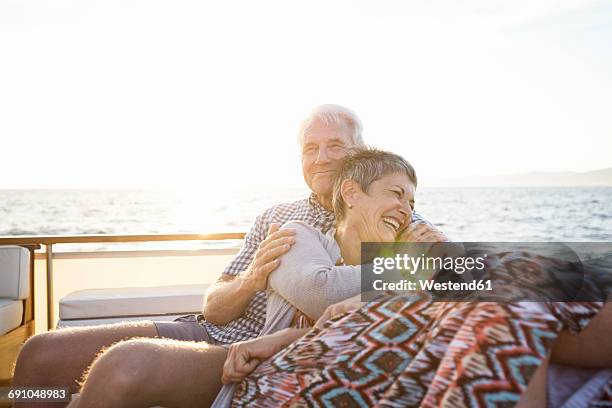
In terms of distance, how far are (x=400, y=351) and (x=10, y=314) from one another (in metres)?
3.08

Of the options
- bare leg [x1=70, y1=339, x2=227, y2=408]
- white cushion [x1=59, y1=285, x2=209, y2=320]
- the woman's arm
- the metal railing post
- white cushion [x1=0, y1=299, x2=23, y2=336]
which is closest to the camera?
bare leg [x1=70, y1=339, x2=227, y2=408]

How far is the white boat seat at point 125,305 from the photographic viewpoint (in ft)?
10.2

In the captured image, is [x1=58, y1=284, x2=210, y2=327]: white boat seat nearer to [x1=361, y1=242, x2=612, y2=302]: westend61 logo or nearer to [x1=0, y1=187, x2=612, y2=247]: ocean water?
[x1=361, y1=242, x2=612, y2=302]: westend61 logo

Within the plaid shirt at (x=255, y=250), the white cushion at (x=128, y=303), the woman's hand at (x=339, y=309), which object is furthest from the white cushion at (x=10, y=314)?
the woman's hand at (x=339, y=309)

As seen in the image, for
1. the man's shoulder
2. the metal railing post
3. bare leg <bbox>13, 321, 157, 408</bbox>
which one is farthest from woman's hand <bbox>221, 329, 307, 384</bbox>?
the metal railing post

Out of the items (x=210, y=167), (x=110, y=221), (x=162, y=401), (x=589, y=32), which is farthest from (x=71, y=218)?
(x=162, y=401)

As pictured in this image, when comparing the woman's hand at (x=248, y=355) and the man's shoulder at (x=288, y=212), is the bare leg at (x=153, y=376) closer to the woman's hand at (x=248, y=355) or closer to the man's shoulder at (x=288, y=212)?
the woman's hand at (x=248, y=355)

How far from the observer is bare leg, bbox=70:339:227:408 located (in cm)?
124

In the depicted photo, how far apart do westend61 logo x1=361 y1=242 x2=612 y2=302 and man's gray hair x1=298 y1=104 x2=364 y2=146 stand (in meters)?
1.06

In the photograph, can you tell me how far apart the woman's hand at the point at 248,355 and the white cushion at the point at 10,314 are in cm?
251

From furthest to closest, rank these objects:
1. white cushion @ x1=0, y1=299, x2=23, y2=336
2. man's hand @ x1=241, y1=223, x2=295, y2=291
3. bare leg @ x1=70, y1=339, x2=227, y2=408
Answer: white cushion @ x1=0, y1=299, x2=23, y2=336, man's hand @ x1=241, y1=223, x2=295, y2=291, bare leg @ x1=70, y1=339, x2=227, y2=408

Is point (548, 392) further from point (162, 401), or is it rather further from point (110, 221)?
point (110, 221)

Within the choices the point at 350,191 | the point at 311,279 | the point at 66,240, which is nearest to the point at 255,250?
the point at 350,191

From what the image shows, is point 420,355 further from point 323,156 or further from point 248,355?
point 323,156
